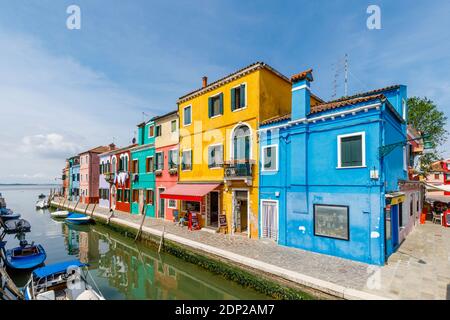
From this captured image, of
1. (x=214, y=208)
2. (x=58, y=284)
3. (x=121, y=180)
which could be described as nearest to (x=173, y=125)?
(x=214, y=208)

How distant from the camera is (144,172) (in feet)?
79.2

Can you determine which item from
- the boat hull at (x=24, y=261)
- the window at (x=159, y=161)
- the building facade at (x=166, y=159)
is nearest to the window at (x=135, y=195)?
the building facade at (x=166, y=159)

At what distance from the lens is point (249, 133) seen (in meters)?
14.1

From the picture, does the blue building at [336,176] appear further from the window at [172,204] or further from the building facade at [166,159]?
the building facade at [166,159]

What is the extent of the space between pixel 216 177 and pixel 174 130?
288 inches

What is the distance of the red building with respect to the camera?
26.3 metres

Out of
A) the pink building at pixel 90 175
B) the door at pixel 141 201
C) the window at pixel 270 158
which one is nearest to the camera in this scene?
the window at pixel 270 158

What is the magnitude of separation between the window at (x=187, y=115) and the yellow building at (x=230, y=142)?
82 mm

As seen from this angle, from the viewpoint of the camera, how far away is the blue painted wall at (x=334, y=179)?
927 centimetres

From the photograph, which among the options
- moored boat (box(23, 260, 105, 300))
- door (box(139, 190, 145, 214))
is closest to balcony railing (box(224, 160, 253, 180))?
moored boat (box(23, 260, 105, 300))

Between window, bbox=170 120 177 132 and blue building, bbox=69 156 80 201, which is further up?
window, bbox=170 120 177 132

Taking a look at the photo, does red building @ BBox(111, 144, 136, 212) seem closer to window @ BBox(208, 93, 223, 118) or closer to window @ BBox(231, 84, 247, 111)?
window @ BBox(208, 93, 223, 118)

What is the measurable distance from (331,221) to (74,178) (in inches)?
1779

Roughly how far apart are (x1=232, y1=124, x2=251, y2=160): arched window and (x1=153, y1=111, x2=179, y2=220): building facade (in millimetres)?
6885
